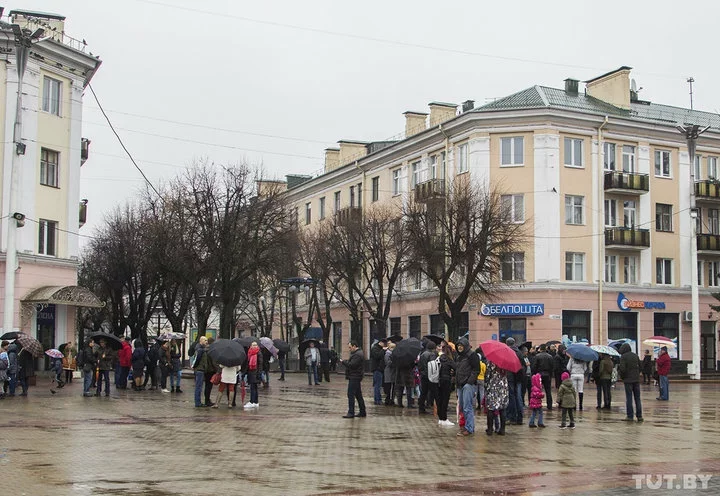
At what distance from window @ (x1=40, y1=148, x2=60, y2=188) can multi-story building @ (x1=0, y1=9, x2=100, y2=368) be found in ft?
0.13

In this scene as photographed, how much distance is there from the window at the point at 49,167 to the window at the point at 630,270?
3044 cm

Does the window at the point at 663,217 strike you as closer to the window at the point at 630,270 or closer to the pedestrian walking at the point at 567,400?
the window at the point at 630,270

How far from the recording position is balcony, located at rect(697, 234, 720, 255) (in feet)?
173

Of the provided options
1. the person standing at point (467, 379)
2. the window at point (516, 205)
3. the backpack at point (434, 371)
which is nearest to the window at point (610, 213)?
the window at point (516, 205)

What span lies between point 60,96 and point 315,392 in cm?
1754

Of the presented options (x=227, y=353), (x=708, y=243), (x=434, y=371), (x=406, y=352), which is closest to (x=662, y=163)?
(x=708, y=243)

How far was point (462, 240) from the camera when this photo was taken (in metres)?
42.6

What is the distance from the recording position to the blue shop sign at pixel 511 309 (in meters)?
47.4

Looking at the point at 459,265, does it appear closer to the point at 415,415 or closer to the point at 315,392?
the point at 315,392

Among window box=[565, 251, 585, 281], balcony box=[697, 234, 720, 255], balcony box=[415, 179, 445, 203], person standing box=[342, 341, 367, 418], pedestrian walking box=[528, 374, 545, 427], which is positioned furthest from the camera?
balcony box=[697, 234, 720, 255]

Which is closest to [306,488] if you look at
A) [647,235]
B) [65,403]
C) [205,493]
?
[205,493]

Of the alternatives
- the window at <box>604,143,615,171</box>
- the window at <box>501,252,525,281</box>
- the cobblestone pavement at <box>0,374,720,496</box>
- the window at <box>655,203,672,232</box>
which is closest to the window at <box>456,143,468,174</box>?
the window at <box>501,252,525,281</box>

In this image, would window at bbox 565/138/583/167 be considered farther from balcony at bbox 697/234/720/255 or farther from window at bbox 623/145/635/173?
balcony at bbox 697/234/720/255

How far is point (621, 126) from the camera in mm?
50594
